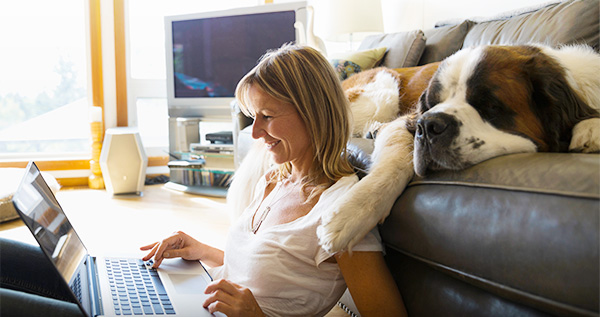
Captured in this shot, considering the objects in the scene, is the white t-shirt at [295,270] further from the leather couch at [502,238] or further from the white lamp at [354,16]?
the white lamp at [354,16]

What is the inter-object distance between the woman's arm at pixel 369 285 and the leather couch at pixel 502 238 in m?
0.04

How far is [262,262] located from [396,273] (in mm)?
288

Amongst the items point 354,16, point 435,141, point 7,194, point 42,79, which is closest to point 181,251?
point 435,141

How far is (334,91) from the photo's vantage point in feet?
3.83

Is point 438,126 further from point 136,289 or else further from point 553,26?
point 553,26

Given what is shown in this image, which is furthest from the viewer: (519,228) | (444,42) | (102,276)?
(444,42)

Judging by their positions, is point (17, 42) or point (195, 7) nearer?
point (17, 42)

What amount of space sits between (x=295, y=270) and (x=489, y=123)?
1.65ft

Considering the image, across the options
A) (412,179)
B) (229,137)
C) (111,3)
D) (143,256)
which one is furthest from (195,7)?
(412,179)

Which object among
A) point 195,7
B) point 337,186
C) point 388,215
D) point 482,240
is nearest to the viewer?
point 482,240

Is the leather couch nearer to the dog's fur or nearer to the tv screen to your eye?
the dog's fur

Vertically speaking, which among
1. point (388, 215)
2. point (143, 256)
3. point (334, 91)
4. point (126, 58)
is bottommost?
point (143, 256)

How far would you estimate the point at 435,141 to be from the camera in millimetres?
944

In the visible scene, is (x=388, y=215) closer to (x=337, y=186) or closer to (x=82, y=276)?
(x=337, y=186)
